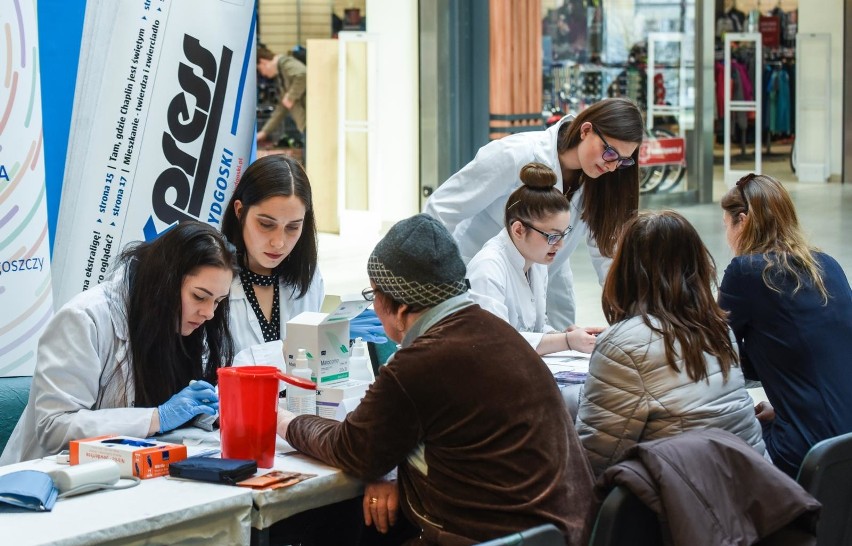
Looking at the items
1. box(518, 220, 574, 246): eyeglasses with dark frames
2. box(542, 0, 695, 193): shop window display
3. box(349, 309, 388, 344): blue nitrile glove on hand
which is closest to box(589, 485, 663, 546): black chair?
box(349, 309, 388, 344): blue nitrile glove on hand

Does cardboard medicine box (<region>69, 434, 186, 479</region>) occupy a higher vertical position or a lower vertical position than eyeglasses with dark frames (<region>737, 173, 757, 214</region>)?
lower

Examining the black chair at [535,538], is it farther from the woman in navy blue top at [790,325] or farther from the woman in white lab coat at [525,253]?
the woman in white lab coat at [525,253]

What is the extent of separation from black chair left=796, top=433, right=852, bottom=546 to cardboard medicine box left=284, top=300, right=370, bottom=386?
41.8 inches

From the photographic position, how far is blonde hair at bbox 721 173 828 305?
314 cm

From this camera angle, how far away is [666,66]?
1285 centimetres

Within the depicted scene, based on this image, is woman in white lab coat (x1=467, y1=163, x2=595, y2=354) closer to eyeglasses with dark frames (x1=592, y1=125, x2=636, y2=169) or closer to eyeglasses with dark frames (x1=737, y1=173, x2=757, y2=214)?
eyeglasses with dark frames (x1=592, y1=125, x2=636, y2=169)

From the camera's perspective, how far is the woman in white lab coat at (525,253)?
356 centimetres

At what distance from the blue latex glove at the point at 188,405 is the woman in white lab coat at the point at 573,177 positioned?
4.94 ft

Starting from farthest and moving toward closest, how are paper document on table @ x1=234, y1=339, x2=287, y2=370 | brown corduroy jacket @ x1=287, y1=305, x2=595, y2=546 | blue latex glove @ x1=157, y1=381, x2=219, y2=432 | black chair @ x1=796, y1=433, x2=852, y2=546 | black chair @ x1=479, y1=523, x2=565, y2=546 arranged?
paper document on table @ x1=234, y1=339, x2=287, y2=370
blue latex glove @ x1=157, y1=381, x2=219, y2=432
black chair @ x1=796, y1=433, x2=852, y2=546
brown corduroy jacket @ x1=287, y1=305, x2=595, y2=546
black chair @ x1=479, y1=523, x2=565, y2=546

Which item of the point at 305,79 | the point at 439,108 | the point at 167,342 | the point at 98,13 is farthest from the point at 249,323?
the point at 305,79

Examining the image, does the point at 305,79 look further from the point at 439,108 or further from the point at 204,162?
the point at 204,162

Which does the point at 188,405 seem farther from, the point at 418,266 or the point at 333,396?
the point at 418,266

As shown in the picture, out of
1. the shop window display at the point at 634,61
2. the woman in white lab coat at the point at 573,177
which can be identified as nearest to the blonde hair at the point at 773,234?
the woman in white lab coat at the point at 573,177

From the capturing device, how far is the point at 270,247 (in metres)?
3.23
